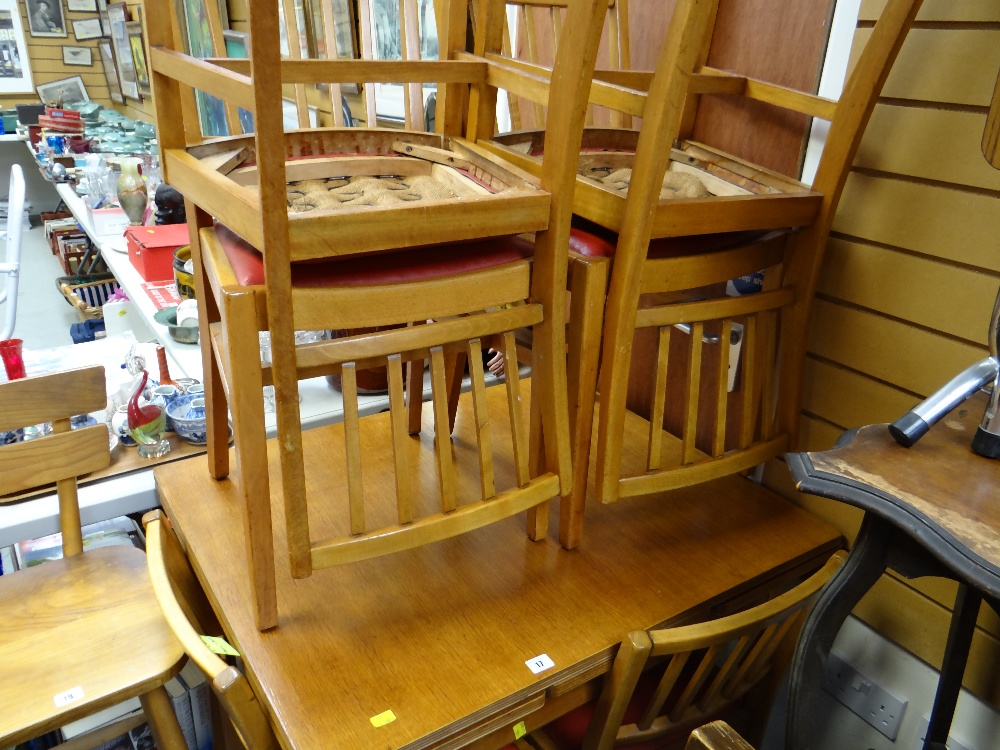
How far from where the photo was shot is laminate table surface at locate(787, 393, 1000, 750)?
60 cm

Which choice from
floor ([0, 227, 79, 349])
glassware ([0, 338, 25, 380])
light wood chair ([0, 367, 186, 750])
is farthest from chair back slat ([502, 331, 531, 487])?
floor ([0, 227, 79, 349])

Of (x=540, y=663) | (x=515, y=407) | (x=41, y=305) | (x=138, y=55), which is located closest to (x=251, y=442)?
(x=515, y=407)

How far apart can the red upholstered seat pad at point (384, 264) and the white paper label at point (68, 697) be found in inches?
23.3

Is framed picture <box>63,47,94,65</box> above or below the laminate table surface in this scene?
above

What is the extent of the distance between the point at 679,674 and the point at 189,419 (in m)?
0.99

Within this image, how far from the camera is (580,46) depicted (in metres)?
0.83

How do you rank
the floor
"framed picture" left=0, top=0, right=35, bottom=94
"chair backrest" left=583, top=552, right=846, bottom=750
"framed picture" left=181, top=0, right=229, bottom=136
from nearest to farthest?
"chair backrest" left=583, top=552, right=846, bottom=750 < "framed picture" left=181, top=0, right=229, bottom=136 < the floor < "framed picture" left=0, top=0, right=35, bottom=94

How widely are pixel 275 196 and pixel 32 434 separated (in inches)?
38.2

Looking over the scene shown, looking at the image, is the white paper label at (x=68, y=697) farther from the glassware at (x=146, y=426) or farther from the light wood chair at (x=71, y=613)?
the glassware at (x=146, y=426)

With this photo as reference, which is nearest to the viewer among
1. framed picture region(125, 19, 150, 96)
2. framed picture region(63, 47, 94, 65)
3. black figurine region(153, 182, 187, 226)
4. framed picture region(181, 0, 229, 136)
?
black figurine region(153, 182, 187, 226)

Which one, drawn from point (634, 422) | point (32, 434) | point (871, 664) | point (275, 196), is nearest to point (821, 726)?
point (871, 664)

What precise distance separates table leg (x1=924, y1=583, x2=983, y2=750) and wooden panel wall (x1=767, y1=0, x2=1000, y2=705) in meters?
0.09

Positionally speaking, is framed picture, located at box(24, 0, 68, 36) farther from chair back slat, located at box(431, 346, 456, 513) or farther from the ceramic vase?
chair back slat, located at box(431, 346, 456, 513)

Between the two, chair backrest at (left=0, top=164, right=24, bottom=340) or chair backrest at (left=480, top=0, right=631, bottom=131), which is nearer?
chair backrest at (left=480, top=0, right=631, bottom=131)
